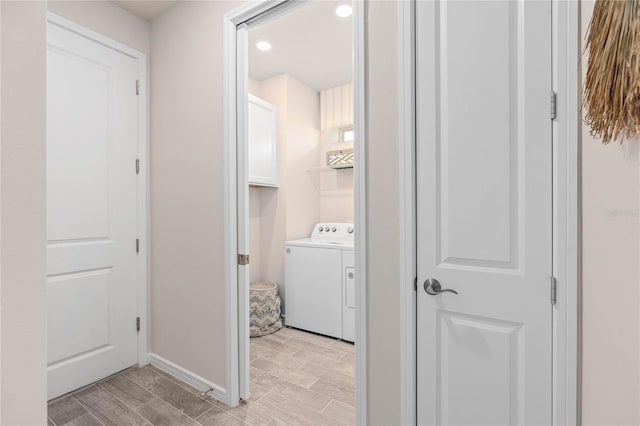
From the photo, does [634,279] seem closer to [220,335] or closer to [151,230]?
[220,335]

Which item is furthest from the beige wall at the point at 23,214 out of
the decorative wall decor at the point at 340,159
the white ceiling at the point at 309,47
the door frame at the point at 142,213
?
the decorative wall decor at the point at 340,159

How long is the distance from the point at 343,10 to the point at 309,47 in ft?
2.06

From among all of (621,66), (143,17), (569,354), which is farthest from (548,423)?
(143,17)

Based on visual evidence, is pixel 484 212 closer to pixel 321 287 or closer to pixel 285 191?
pixel 321 287

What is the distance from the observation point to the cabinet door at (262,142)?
3213 millimetres

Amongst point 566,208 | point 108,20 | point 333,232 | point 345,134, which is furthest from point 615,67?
point 345,134

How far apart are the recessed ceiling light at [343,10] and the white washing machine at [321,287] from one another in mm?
1899

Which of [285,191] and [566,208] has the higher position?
[285,191]

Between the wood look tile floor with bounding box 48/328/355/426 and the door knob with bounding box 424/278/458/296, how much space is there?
1050mm

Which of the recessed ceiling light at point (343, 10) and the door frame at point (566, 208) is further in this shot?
the recessed ceiling light at point (343, 10)

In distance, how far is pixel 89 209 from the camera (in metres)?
2.20

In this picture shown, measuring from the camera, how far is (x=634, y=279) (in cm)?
88

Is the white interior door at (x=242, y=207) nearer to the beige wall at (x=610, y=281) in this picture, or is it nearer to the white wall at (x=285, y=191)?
the white wall at (x=285, y=191)

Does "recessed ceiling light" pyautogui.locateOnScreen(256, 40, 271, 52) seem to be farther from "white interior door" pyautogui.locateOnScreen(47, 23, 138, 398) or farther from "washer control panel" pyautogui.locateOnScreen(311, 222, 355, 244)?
"washer control panel" pyautogui.locateOnScreen(311, 222, 355, 244)
